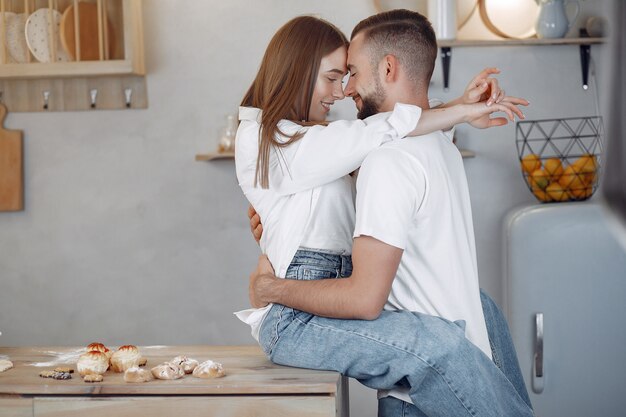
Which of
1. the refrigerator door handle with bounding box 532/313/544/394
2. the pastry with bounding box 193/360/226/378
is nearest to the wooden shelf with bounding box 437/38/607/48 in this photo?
the refrigerator door handle with bounding box 532/313/544/394

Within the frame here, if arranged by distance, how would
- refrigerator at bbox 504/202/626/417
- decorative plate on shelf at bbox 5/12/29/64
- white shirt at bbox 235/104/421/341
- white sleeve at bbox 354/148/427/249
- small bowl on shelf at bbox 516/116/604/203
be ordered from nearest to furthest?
white sleeve at bbox 354/148/427/249, white shirt at bbox 235/104/421/341, refrigerator at bbox 504/202/626/417, small bowl on shelf at bbox 516/116/604/203, decorative plate on shelf at bbox 5/12/29/64

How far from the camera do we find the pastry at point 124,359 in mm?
1589

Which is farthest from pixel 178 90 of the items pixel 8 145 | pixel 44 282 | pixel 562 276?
pixel 562 276

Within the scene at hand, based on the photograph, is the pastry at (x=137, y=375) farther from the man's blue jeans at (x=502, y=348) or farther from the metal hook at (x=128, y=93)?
the metal hook at (x=128, y=93)

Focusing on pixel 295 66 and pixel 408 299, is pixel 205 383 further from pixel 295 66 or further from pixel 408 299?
pixel 295 66

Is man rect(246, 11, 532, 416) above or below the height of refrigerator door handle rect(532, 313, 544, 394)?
above

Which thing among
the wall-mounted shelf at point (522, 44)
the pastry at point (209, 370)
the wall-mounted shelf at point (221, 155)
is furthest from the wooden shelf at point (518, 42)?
the pastry at point (209, 370)

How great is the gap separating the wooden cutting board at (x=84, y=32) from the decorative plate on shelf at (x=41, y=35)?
0.05m

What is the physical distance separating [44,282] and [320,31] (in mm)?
2067

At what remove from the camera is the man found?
143 centimetres

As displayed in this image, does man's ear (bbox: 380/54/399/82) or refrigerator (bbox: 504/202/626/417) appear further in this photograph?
refrigerator (bbox: 504/202/626/417)

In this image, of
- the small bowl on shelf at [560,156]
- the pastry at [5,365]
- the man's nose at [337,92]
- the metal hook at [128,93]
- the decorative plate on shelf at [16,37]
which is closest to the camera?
the pastry at [5,365]

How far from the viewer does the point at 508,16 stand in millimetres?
3016

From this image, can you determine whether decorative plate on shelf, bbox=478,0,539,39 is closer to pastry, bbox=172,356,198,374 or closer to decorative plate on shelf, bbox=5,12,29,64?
decorative plate on shelf, bbox=5,12,29,64
